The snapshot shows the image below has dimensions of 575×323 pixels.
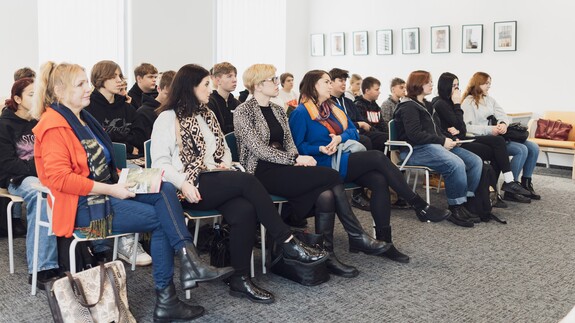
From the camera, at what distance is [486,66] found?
9.05 meters

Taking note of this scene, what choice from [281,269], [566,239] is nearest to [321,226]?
[281,269]

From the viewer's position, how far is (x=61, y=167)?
2.83 metres

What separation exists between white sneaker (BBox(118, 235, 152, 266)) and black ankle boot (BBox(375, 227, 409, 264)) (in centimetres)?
159

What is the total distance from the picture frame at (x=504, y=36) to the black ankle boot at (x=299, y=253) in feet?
21.4

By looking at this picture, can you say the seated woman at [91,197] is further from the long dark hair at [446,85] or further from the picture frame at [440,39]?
the picture frame at [440,39]

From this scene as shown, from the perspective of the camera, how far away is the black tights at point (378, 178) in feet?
13.5

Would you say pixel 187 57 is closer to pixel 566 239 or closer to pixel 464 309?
pixel 566 239

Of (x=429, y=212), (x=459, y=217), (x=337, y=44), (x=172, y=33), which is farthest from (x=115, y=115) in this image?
(x=337, y=44)

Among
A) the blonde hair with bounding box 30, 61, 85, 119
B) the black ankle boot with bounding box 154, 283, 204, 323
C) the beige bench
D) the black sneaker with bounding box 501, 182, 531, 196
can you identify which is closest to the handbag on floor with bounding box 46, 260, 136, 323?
the black ankle boot with bounding box 154, 283, 204, 323

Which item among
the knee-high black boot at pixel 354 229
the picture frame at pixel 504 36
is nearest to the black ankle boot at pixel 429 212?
the knee-high black boot at pixel 354 229

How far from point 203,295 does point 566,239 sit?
3057mm

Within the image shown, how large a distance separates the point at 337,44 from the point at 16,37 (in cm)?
578

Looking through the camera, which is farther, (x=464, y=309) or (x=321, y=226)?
(x=321, y=226)

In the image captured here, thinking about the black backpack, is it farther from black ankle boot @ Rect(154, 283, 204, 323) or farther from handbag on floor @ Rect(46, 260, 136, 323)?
handbag on floor @ Rect(46, 260, 136, 323)
